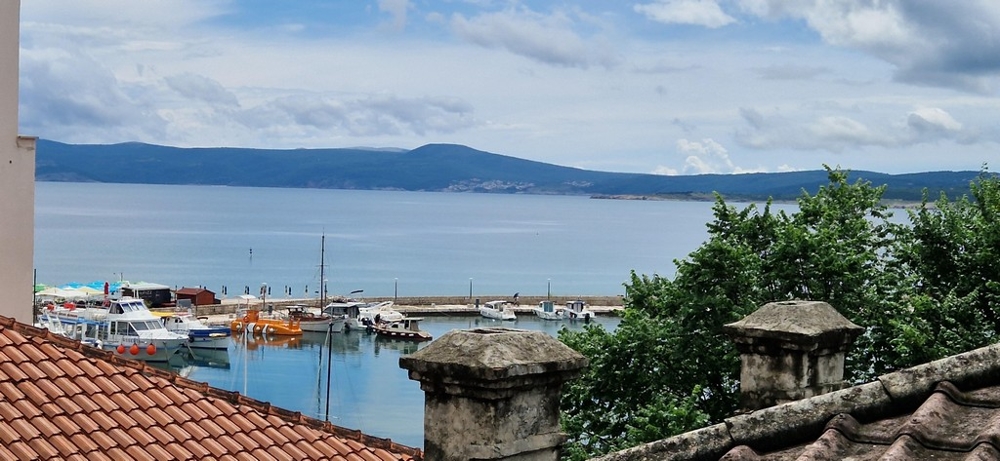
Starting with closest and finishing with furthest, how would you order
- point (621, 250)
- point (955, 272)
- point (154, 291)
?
point (955, 272) < point (154, 291) < point (621, 250)

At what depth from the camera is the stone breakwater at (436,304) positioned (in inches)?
3457

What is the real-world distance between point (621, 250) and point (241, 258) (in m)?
64.0

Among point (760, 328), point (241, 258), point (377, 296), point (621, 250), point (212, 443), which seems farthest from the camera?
point (621, 250)

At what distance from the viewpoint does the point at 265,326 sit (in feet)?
254

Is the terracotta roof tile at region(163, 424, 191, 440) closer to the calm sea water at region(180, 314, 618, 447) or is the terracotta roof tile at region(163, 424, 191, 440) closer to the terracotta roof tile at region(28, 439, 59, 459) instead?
the terracotta roof tile at region(28, 439, 59, 459)

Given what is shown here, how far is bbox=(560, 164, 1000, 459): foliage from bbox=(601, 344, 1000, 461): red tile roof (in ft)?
39.7

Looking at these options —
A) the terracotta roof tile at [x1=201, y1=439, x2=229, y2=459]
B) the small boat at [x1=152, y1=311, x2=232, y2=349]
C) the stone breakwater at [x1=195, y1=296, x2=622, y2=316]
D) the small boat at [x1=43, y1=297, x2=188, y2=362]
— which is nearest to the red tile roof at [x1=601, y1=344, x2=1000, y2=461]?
the terracotta roof tile at [x1=201, y1=439, x2=229, y2=459]

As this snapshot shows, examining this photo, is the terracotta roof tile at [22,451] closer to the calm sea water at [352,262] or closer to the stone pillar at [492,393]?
the stone pillar at [492,393]

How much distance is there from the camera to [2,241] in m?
10.1

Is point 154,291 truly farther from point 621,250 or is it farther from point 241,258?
point 621,250

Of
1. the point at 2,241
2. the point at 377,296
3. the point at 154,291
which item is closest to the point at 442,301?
the point at 377,296

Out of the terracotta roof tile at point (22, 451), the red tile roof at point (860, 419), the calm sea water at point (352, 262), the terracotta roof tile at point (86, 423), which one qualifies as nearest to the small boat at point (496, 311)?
the calm sea water at point (352, 262)

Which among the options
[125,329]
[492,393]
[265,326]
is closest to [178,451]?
[492,393]

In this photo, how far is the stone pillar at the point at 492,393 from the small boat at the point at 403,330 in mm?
70506
